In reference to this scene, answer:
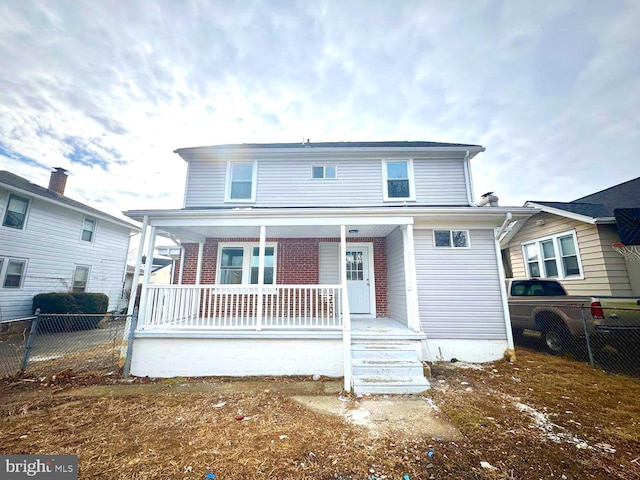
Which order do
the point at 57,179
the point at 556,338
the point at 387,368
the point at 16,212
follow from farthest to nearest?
the point at 57,179 → the point at 16,212 → the point at 556,338 → the point at 387,368

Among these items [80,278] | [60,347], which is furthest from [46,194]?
[60,347]

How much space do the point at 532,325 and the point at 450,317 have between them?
279 cm

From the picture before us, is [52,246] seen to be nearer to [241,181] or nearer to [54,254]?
[54,254]

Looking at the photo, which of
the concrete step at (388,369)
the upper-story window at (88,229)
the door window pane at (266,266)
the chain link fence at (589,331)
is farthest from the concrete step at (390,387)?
the upper-story window at (88,229)

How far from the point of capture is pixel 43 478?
236 cm

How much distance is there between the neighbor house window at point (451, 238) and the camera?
20.7 feet

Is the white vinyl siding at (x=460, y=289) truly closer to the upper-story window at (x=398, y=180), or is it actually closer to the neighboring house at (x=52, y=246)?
the upper-story window at (x=398, y=180)

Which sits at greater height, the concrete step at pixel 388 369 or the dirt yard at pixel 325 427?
the concrete step at pixel 388 369

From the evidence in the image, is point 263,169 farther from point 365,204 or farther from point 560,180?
point 560,180

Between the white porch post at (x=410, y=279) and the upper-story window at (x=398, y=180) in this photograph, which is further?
the upper-story window at (x=398, y=180)

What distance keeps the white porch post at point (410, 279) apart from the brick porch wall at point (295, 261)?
157 centimetres

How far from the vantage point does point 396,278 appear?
21.8 ft

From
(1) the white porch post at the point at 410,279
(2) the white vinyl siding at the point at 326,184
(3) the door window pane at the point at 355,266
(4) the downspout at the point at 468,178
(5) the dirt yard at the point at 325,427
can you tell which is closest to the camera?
(5) the dirt yard at the point at 325,427

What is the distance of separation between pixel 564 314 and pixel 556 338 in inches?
29.3
